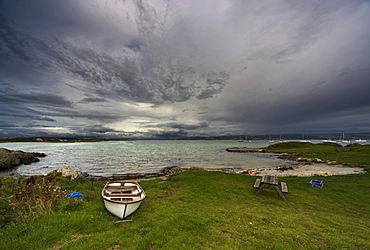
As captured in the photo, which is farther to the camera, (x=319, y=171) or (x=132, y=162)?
(x=132, y=162)

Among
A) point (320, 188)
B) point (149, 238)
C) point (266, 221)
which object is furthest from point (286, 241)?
point (320, 188)

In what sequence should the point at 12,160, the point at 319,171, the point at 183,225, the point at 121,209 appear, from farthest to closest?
1. the point at 12,160
2. the point at 319,171
3. the point at 121,209
4. the point at 183,225

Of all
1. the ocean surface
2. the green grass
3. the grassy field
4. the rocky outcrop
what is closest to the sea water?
the ocean surface

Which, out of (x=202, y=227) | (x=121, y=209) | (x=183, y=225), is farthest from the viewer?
(x=121, y=209)

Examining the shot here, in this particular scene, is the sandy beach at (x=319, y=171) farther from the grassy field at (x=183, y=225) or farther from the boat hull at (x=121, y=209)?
the boat hull at (x=121, y=209)

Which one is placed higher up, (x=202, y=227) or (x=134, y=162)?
(x=202, y=227)

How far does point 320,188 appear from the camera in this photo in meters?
18.1

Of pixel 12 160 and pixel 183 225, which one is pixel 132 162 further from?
pixel 183 225

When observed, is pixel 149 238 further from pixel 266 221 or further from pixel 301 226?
pixel 301 226

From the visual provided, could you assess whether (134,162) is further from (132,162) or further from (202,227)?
(202,227)

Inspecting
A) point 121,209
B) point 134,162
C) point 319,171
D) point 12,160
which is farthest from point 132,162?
point 319,171

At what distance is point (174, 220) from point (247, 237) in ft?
12.5

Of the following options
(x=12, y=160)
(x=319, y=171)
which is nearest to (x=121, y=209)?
(x=319, y=171)

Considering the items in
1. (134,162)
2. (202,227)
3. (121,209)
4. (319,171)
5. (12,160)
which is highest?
(121,209)
